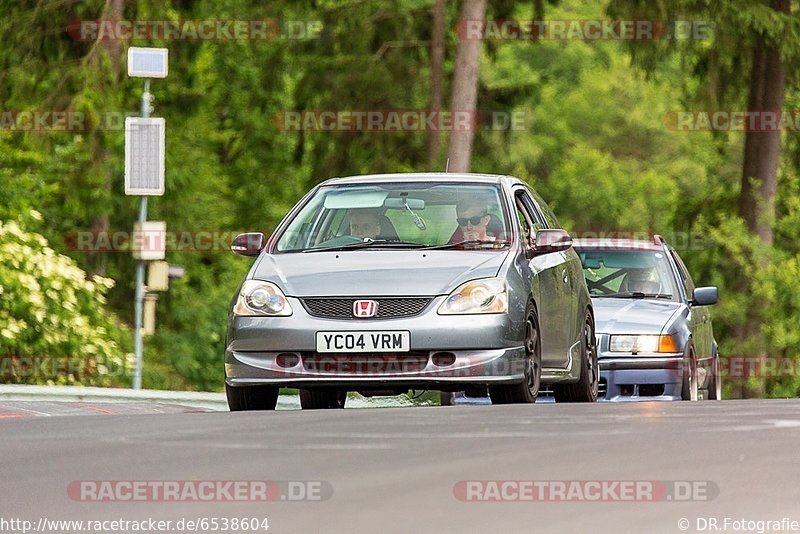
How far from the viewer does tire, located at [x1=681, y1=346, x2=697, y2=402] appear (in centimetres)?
1709

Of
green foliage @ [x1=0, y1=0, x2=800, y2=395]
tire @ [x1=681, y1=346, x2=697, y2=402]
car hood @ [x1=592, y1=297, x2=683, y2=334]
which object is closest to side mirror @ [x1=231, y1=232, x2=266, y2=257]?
car hood @ [x1=592, y1=297, x2=683, y2=334]

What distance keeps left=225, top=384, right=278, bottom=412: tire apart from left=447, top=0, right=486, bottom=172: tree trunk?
669 inches

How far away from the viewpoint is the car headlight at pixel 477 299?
12320 mm

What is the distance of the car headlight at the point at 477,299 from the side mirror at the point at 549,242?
104 cm

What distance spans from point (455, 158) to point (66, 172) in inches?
260

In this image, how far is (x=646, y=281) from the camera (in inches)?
736

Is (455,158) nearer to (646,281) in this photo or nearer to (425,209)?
(646,281)

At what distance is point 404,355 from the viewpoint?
12.3m

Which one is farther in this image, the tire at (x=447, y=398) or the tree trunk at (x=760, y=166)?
the tree trunk at (x=760, y=166)

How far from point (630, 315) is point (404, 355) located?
206 inches
